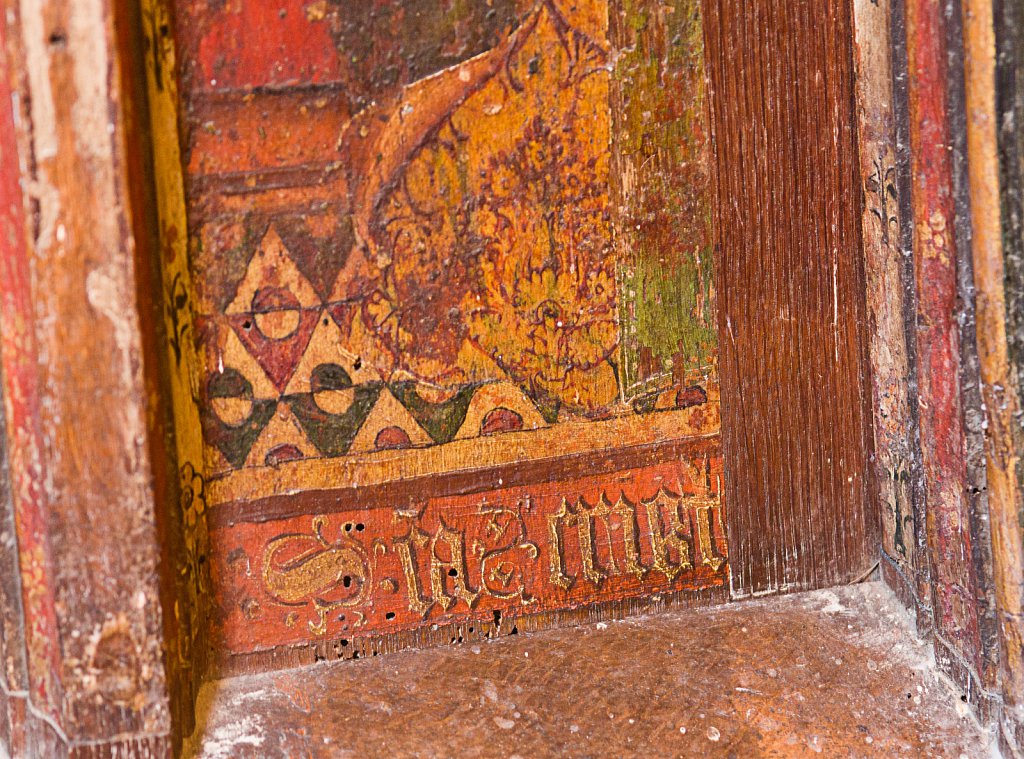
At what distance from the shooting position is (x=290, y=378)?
71.3 inches

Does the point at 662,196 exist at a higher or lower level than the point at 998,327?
higher

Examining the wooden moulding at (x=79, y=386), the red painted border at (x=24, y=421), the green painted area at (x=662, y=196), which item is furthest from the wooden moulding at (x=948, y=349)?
the red painted border at (x=24, y=421)

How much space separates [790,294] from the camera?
78.1 inches

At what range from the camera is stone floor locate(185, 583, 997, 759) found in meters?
1.74

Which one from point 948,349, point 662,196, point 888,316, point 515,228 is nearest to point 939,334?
point 948,349

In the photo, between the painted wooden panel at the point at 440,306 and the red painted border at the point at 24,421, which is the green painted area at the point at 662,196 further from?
the red painted border at the point at 24,421

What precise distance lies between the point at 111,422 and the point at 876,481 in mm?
Answer: 1338

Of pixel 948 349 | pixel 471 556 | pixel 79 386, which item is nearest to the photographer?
pixel 79 386

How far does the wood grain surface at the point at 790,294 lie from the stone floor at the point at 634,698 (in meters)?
0.17

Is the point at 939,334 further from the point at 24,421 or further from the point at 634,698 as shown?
the point at 24,421

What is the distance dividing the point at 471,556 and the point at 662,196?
2.30 feet

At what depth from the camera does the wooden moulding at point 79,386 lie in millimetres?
1508

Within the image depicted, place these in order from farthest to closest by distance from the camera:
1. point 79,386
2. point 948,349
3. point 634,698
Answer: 1. point 634,698
2. point 948,349
3. point 79,386

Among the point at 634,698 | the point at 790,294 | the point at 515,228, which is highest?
the point at 515,228
